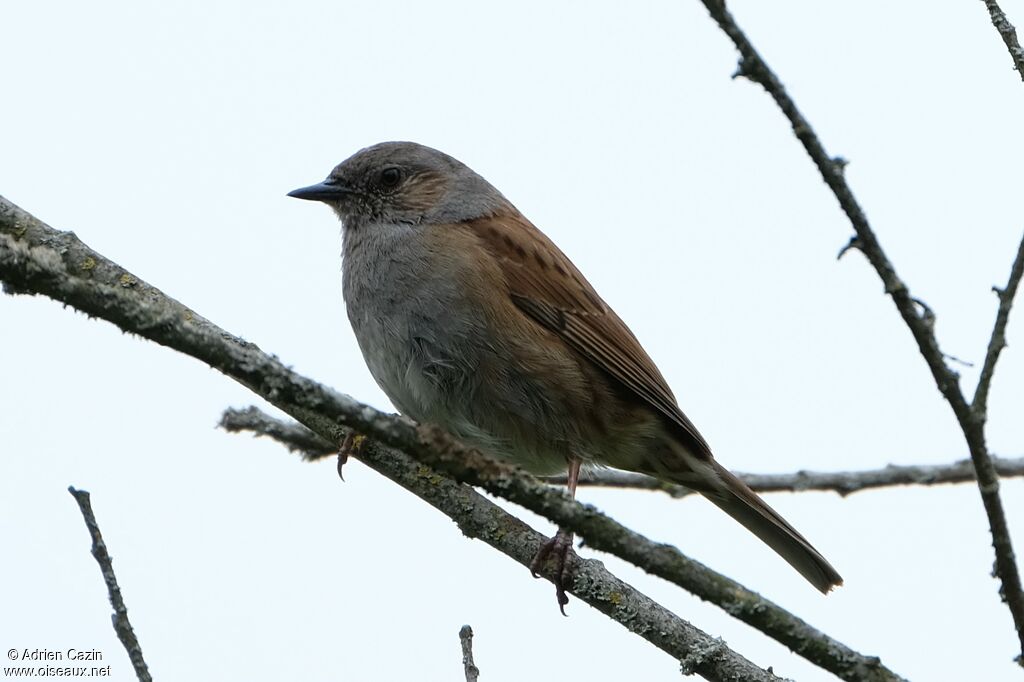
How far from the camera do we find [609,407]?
539 centimetres

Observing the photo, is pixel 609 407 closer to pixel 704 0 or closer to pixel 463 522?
pixel 463 522

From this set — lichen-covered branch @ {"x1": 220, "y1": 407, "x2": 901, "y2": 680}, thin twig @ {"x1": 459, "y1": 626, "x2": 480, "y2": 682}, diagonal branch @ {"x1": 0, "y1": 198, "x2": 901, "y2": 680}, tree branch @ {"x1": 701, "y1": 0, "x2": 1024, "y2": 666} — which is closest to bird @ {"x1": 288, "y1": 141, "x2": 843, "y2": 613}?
diagonal branch @ {"x1": 0, "y1": 198, "x2": 901, "y2": 680}

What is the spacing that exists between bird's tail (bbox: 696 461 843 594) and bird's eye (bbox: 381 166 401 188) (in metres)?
2.30

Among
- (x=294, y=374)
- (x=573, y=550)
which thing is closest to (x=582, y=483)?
(x=573, y=550)

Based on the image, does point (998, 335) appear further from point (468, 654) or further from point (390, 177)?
point (390, 177)

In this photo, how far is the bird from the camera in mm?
5070

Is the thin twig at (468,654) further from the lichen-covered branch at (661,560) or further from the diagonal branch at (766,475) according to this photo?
the diagonal branch at (766,475)

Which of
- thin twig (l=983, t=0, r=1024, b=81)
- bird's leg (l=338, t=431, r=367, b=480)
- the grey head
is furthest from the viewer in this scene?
the grey head

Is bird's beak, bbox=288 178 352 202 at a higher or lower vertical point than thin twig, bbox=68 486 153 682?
higher

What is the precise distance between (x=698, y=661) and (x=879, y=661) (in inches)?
21.3

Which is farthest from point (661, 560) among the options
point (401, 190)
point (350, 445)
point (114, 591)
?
point (401, 190)

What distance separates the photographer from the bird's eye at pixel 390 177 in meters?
Result: 6.30

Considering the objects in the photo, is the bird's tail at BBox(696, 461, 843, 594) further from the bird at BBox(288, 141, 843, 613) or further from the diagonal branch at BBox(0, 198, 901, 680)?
the diagonal branch at BBox(0, 198, 901, 680)

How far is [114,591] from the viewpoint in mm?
2982
